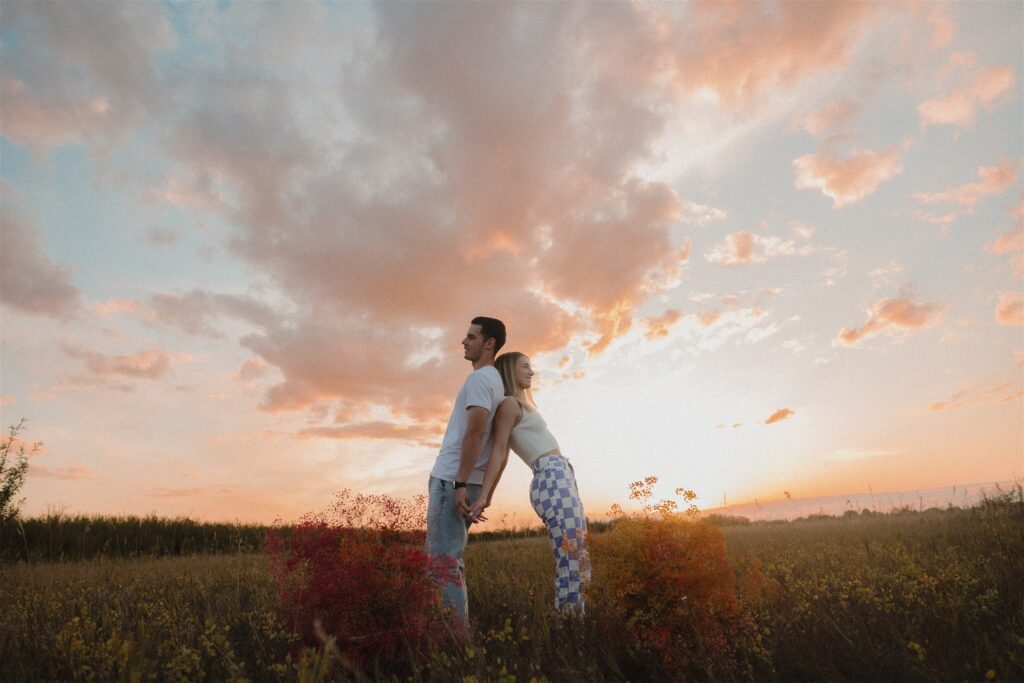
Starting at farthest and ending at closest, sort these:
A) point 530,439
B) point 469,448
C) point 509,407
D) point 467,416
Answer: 1. point 530,439
2. point 509,407
3. point 467,416
4. point 469,448

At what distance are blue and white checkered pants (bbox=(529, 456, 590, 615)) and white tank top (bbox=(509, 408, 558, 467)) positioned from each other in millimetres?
90

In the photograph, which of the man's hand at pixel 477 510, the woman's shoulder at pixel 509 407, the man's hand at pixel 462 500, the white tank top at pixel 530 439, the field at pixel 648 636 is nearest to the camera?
the field at pixel 648 636

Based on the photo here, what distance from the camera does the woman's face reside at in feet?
20.2

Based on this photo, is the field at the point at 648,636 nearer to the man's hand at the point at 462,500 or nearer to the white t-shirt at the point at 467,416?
the man's hand at the point at 462,500

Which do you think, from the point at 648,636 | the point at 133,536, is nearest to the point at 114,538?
the point at 133,536

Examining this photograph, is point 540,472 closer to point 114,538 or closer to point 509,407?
point 509,407

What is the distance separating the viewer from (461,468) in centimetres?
550

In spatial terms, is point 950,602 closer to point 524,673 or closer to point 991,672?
point 991,672

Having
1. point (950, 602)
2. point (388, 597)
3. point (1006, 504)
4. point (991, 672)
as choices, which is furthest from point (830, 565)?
point (1006, 504)

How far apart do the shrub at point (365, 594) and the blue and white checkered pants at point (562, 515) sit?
1508mm

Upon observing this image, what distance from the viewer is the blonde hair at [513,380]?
6172 millimetres

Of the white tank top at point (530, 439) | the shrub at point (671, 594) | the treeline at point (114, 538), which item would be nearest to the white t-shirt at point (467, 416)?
the white tank top at point (530, 439)

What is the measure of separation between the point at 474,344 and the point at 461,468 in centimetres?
127

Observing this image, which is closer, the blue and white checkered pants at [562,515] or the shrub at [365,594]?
the shrub at [365,594]
